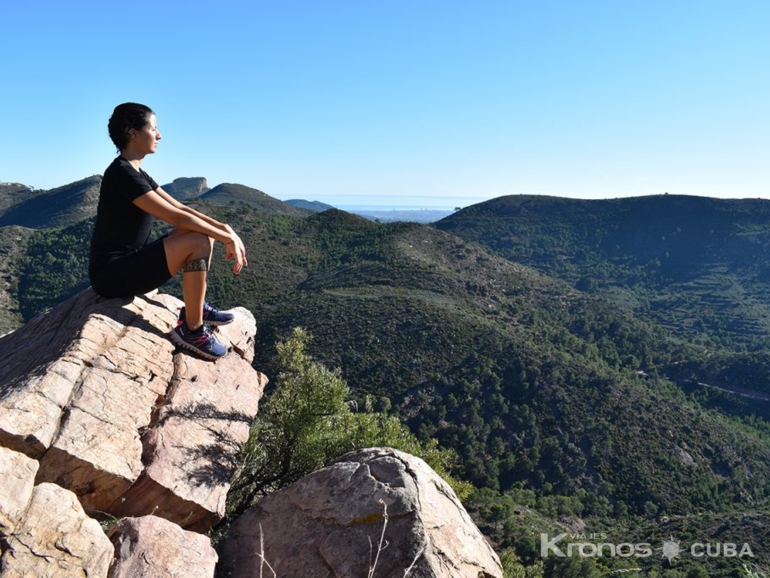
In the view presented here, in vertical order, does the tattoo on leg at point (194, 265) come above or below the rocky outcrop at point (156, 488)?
above

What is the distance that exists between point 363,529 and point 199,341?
3330 millimetres

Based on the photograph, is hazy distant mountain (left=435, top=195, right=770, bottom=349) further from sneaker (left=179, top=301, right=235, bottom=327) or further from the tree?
sneaker (left=179, top=301, right=235, bottom=327)

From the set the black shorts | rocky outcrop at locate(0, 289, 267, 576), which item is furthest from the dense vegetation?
the black shorts

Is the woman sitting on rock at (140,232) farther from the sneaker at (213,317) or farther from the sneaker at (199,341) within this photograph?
the sneaker at (213,317)

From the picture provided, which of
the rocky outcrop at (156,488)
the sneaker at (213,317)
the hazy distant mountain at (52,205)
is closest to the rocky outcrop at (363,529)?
the rocky outcrop at (156,488)

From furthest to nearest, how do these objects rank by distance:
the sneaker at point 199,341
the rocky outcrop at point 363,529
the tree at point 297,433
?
the tree at point 297,433
the sneaker at point 199,341
the rocky outcrop at point 363,529

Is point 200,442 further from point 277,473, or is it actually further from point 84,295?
point 84,295

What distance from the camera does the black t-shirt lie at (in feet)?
17.6

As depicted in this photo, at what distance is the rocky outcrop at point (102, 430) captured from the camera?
3695mm

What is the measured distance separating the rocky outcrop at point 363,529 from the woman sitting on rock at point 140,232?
2625 mm

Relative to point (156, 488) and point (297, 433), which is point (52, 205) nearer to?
point (297, 433)

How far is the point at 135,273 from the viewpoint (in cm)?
584

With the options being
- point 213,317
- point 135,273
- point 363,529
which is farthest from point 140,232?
point 363,529

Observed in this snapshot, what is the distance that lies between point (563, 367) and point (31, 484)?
1808 inches
